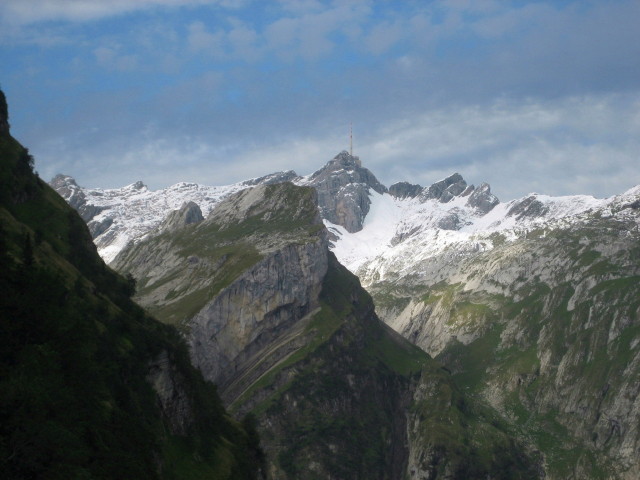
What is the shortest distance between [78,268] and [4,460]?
104m

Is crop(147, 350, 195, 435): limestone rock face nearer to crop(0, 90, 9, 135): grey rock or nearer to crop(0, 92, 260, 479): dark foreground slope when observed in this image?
crop(0, 92, 260, 479): dark foreground slope

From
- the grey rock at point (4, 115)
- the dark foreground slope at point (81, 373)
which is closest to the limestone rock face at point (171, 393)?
the dark foreground slope at point (81, 373)

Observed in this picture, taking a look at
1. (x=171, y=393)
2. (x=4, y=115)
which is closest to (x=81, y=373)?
(x=171, y=393)

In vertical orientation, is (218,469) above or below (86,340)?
below

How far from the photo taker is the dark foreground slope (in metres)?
80.8

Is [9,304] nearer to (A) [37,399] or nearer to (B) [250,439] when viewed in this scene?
(A) [37,399]

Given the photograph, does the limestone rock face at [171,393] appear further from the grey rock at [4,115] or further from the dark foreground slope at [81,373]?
the grey rock at [4,115]

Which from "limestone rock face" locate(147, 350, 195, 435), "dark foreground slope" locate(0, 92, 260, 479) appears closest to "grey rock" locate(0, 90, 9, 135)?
"dark foreground slope" locate(0, 92, 260, 479)

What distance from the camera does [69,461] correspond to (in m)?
81.8

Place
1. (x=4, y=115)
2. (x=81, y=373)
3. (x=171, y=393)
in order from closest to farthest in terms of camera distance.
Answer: (x=81, y=373)
(x=171, y=393)
(x=4, y=115)

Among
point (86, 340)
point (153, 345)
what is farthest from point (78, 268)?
point (86, 340)

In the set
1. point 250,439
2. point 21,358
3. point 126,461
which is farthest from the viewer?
point 250,439

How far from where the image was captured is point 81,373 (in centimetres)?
10244

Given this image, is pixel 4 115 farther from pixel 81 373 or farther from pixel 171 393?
pixel 81 373
